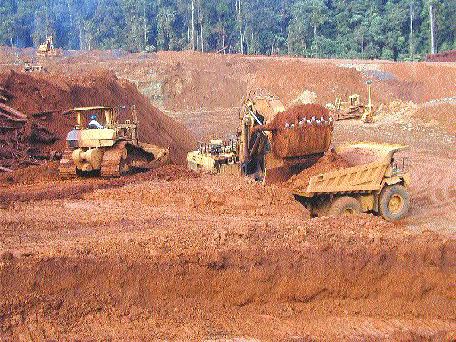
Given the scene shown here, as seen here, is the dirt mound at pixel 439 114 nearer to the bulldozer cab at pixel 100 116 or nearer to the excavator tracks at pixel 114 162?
the bulldozer cab at pixel 100 116

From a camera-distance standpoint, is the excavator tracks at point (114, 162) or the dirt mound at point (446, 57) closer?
the excavator tracks at point (114, 162)

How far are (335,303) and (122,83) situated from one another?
2160cm

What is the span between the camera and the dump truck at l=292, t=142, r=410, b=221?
44.4 feet

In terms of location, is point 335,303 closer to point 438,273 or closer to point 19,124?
point 438,273

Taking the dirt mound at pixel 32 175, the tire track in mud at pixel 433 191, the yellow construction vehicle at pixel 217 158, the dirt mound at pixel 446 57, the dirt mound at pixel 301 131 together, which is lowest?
the tire track in mud at pixel 433 191

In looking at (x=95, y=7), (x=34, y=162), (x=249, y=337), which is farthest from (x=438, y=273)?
(x=95, y=7)

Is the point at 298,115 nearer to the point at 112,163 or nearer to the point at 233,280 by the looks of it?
the point at 112,163

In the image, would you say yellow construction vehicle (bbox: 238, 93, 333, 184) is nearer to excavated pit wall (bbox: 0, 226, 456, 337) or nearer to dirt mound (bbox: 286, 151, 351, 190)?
dirt mound (bbox: 286, 151, 351, 190)

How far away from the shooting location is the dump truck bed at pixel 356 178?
13422mm

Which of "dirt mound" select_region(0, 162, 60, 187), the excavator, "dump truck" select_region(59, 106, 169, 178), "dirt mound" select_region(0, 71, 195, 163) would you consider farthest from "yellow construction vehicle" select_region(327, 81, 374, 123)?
"dirt mound" select_region(0, 162, 60, 187)

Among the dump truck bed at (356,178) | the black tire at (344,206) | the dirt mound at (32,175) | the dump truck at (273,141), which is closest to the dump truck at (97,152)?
the dirt mound at (32,175)

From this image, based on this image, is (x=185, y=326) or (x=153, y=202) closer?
(x=185, y=326)

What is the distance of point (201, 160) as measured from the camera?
16.6 metres

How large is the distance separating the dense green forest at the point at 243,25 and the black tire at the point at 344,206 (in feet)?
160
